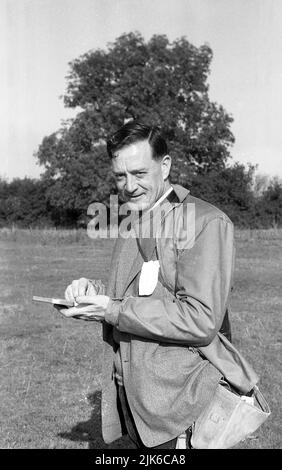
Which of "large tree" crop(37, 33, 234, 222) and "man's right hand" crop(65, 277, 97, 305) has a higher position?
"large tree" crop(37, 33, 234, 222)

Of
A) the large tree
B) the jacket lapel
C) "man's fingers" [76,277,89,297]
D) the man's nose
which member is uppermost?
the large tree

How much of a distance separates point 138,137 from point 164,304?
0.72 m

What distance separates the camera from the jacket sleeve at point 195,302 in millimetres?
2338

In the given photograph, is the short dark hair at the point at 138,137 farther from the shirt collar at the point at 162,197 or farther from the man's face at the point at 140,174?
the shirt collar at the point at 162,197

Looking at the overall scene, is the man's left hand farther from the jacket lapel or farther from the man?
the jacket lapel

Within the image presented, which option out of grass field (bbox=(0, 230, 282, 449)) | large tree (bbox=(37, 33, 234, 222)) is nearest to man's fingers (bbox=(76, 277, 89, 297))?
grass field (bbox=(0, 230, 282, 449))

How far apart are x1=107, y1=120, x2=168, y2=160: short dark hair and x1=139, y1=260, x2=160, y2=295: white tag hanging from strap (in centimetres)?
49

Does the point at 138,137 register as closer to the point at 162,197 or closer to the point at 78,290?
the point at 162,197

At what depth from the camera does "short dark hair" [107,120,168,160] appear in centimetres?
265

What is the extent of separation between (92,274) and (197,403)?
13774mm

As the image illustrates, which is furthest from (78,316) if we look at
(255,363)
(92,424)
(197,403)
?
(255,363)

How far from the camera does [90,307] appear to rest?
98.2 inches

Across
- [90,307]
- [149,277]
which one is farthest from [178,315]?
[90,307]

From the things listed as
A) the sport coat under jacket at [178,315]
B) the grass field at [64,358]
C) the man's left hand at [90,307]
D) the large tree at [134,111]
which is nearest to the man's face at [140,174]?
the sport coat under jacket at [178,315]
